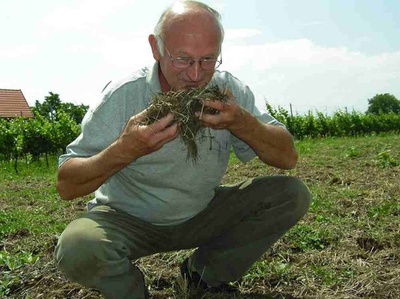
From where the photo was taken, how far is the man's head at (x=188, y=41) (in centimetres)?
249

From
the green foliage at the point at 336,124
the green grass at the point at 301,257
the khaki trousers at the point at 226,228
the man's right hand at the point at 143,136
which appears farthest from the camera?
the green foliage at the point at 336,124

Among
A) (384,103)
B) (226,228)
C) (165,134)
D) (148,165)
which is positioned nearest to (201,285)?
(226,228)

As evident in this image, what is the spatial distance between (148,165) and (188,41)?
2.22ft

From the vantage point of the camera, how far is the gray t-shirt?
8.36 feet

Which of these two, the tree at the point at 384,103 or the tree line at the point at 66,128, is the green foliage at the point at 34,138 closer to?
the tree line at the point at 66,128

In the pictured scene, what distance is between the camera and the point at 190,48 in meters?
2.49

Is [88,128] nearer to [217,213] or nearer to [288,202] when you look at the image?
[217,213]

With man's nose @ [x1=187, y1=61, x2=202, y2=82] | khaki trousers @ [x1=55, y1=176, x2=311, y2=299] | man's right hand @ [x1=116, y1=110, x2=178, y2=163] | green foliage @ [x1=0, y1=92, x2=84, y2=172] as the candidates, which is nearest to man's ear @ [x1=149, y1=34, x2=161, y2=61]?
man's nose @ [x1=187, y1=61, x2=202, y2=82]

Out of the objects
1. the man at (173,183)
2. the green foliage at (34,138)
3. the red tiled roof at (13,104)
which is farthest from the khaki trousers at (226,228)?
the red tiled roof at (13,104)

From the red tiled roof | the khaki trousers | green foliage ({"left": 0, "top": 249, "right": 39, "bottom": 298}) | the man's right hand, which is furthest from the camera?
the red tiled roof

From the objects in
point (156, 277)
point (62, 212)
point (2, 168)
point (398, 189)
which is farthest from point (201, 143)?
point (2, 168)

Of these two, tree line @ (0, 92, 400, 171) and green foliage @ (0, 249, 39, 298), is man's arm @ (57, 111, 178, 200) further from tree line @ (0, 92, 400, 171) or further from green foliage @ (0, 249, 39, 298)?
tree line @ (0, 92, 400, 171)

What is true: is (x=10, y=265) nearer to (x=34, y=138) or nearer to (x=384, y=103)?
(x=34, y=138)

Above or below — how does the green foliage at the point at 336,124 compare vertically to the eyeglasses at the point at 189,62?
below
